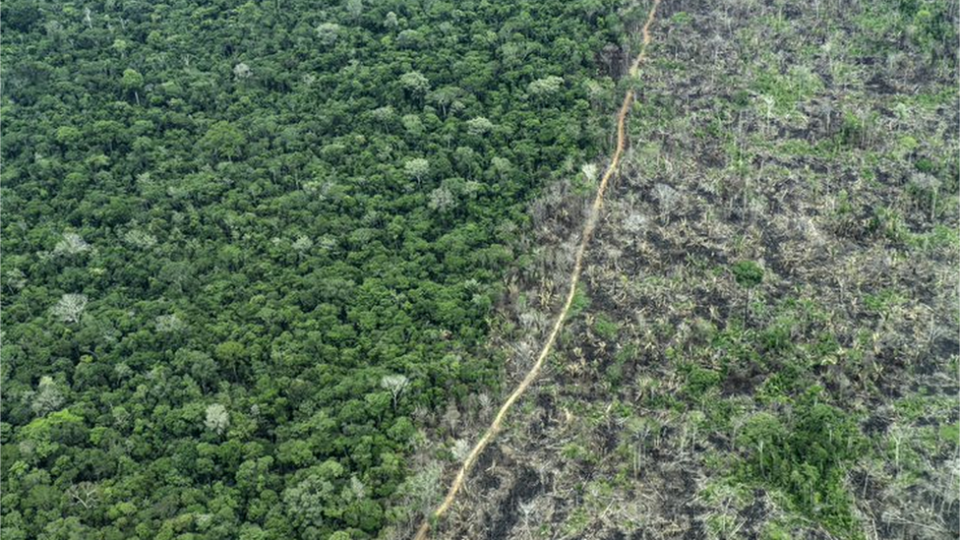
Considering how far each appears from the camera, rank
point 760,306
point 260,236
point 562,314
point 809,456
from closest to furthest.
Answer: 1. point 809,456
2. point 760,306
3. point 562,314
4. point 260,236

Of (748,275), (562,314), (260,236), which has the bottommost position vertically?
(562,314)

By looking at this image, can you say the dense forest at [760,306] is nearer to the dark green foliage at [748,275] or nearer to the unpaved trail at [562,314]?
the dark green foliage at [748,275]

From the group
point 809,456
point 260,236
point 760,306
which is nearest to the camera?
point 809,456

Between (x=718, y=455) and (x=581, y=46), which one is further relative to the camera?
(x=581, y=46)

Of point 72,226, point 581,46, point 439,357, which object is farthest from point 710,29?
point 72,226

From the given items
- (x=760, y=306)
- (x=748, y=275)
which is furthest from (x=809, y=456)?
(x=748, y=275)

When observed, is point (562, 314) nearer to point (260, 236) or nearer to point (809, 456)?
point (809, 456)

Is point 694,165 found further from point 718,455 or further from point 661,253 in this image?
point 718,455

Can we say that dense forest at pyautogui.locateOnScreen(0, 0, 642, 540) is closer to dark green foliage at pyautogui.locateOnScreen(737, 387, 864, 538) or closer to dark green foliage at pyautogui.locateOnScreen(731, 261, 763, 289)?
dark green foliage at pyautogui.locateOnScreen(731, 261, 763, 289)
